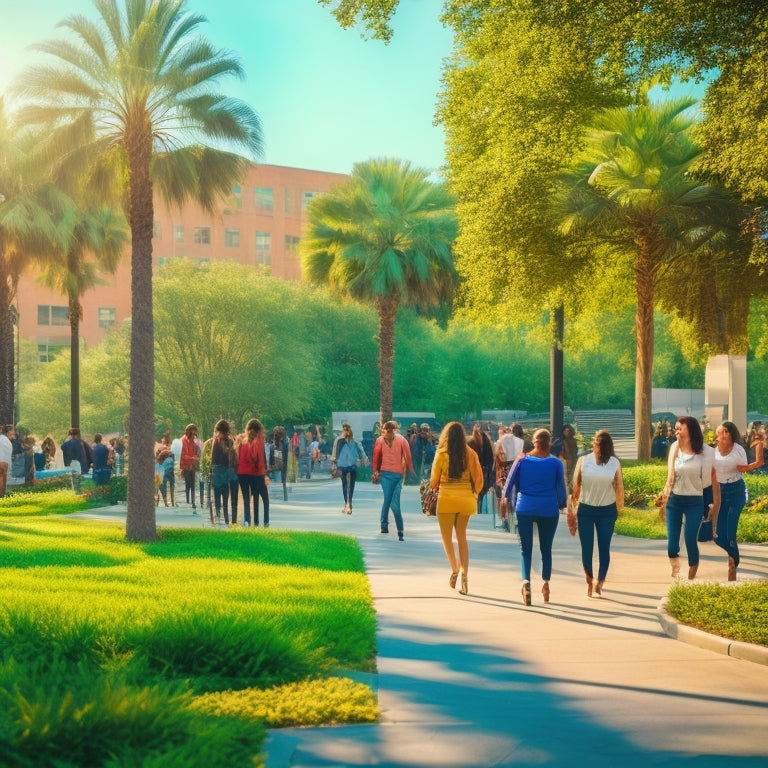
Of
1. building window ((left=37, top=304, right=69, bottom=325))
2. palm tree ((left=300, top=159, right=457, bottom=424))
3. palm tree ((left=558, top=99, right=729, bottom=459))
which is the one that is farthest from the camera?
building window ((left=37, top=304, right=69, bottom=325))

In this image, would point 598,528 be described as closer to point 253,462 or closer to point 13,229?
point 253,462

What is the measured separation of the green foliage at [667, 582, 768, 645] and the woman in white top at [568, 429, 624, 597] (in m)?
0.92

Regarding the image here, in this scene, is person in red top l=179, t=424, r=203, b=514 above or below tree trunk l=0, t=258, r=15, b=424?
below

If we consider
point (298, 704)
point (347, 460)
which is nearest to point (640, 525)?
point (347, 460)

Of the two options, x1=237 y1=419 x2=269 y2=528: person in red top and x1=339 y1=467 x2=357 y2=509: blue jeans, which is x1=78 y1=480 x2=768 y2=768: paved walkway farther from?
x1=339 y1=467 x2=357 y2=509: blue jeans

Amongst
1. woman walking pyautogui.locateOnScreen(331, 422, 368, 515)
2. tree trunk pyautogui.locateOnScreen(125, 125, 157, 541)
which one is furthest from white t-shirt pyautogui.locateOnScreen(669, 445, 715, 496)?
woman walking pyautogui.locateOnScreen(331, 422, 368, 515)

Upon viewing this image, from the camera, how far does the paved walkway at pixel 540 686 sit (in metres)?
5.79

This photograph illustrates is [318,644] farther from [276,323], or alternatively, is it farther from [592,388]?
[592,388]

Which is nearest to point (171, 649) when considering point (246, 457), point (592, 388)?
point (246, 457)

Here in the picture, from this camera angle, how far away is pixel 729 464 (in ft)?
41.9

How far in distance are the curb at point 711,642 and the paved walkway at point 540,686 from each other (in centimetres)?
7

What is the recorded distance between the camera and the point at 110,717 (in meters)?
5.50

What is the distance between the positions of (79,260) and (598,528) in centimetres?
3107

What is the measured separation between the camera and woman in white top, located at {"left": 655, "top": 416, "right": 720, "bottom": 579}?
12.0 meters
